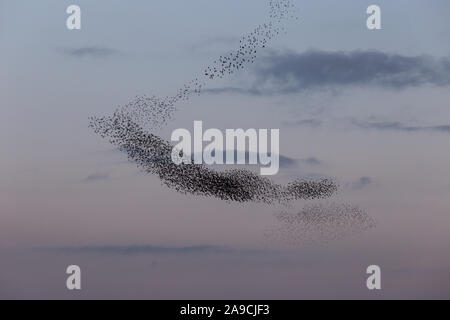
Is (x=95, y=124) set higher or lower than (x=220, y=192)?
higher

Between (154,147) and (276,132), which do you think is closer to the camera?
(276,132)

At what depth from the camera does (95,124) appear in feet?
28.7

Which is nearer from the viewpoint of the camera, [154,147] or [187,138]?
[187,138]

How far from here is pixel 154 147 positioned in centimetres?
945
